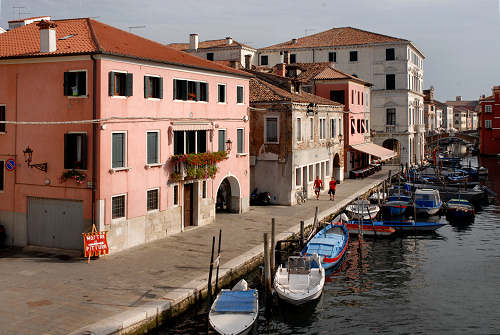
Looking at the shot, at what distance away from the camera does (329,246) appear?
82.4 ft

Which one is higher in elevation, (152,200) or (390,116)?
(390,116)

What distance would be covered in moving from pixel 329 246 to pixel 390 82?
4684cm

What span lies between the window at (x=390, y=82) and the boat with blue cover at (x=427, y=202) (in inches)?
1169

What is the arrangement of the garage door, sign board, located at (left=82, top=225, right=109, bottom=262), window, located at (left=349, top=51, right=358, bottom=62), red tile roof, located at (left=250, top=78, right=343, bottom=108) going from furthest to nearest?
window, located at (left=349, top=51, right=358, bottom=62) → red tile roof, located at (left=250, top=78, right=343, bottom=108) → the garage door → sign board, located at (left=82, top=225, right=109, bottom=262)

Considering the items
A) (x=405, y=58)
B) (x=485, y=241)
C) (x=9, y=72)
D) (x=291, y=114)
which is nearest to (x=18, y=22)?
(x=9, y=72)

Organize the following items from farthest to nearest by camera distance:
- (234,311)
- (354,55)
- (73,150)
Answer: (354,55)
(73,150)
(234,311)

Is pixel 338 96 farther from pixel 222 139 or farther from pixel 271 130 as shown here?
pixel 222 139

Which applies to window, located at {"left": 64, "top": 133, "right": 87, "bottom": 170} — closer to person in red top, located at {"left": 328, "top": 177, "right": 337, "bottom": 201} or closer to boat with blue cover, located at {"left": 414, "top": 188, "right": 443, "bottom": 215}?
person in red top, located at {"left": 328, "top": 177, "right": 337, "bottom": 201}

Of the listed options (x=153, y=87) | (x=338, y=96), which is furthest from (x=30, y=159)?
(x=338, y=96)

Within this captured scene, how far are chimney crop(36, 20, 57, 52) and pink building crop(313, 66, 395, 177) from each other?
32106mm

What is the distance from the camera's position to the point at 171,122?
Answer: 25.7 metres

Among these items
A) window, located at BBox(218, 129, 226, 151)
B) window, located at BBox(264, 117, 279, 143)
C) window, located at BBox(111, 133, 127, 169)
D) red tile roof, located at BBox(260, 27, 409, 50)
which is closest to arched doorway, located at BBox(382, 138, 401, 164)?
red tile roof, located at BBox(260, 27, 409, 50)

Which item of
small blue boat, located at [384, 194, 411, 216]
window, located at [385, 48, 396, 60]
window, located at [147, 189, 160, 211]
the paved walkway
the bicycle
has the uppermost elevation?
window, located at [385, 48, 396, 60]

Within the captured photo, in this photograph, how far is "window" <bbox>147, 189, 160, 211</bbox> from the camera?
2452cm
